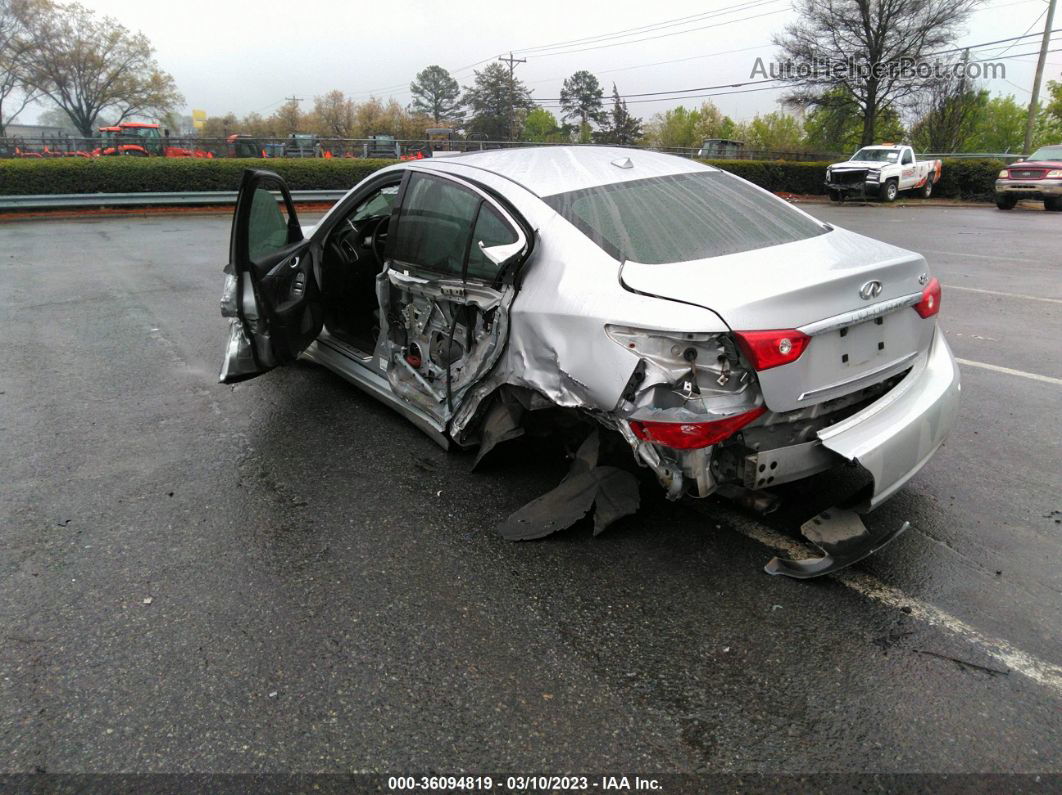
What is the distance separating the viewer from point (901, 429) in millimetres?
2727

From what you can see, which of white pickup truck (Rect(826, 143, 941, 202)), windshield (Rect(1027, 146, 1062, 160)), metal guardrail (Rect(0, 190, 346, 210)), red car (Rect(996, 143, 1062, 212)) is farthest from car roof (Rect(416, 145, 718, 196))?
white pickup truck (Rect(826, 143, 941, 202))

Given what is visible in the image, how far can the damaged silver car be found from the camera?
8.46 feet

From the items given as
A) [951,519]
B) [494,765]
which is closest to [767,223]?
[951,519]

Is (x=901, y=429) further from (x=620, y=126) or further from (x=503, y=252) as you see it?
(x=620, y=126)

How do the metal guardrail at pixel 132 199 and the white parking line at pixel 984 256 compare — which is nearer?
the white parking line at pixel 984 256

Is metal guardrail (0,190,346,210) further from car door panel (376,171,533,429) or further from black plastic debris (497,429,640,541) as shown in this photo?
black plastic debris (497,429,640,541)

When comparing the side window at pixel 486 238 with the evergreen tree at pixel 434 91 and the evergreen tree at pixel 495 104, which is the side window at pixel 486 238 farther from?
the evergreen tree at pixel 434 91

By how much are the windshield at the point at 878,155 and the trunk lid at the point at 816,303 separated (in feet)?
81.7

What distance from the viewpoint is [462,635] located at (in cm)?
252

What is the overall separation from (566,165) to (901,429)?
208 centimetres

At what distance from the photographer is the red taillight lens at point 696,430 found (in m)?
2.55

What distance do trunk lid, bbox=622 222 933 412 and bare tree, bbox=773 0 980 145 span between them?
1702 inches

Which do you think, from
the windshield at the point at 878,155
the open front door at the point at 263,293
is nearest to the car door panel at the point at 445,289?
the open front door at the point at 263,293

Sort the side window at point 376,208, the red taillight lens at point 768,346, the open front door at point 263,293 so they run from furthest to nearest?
the side window at point 376,208 → the open front door at point 263,293 → the red taillight lens at point 768,346
